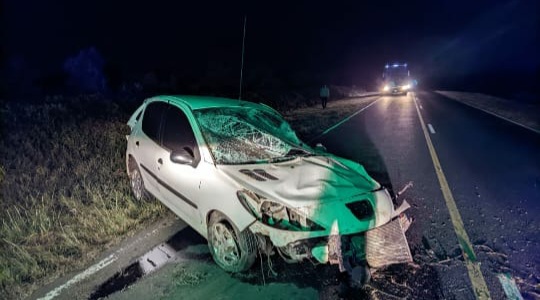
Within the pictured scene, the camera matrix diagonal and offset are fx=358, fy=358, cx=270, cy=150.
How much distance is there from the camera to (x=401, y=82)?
95.1 ft

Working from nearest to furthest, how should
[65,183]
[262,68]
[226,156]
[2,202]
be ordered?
[226,156] → [2,202] → [65,183] → [262,68]

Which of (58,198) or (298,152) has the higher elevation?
(298,152)

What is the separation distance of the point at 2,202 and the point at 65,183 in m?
1.01

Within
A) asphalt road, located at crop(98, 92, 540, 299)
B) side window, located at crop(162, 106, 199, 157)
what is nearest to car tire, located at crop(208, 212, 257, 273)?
asphalt road, located at crop(98, 92, 540, 299)

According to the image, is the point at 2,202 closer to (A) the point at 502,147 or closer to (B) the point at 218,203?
(B) the point at 218,203

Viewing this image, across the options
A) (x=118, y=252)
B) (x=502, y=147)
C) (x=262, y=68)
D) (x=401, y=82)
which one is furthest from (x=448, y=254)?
(x=262, y=68)

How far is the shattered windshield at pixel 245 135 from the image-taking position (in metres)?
4.00

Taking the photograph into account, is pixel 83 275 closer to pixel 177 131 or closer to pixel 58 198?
pixel 177 131

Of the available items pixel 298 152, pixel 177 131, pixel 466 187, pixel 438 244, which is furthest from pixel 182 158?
pixel 466 187

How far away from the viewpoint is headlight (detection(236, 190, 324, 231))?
3.19m

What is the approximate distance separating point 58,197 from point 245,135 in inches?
142

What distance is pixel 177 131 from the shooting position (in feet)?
14.4

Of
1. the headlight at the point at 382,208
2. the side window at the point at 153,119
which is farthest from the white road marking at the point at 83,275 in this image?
the headlight at the point at 382,208

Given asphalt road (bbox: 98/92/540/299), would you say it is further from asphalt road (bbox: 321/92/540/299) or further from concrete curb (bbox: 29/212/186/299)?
concrete curb (bbox: 29/212/186/299)
